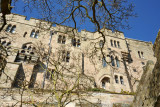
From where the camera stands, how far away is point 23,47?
1847 cm

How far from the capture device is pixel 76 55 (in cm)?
2022

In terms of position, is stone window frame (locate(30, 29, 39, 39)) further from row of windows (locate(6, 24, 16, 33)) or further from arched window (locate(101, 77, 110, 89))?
arched window (locate(101, 77, 110, 89))

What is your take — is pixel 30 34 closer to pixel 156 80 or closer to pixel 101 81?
pixel 101 81

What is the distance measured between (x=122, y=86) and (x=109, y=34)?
34.5 feet

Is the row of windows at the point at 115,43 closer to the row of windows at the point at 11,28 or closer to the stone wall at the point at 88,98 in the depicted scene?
the stone wall at the point at 88,98

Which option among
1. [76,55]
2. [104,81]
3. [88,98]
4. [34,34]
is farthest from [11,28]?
[88,98]

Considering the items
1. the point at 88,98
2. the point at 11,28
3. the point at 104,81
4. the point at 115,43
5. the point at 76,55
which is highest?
the point at 11,28

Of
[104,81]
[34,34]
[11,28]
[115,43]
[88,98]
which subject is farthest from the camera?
[115,43]

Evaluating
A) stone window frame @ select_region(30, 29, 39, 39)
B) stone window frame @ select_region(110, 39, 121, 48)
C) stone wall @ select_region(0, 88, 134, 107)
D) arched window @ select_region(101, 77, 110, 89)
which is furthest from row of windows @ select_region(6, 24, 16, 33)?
stone window frame @ select_region(110, 39, 121, 48)

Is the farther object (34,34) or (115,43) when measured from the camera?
(115,43)

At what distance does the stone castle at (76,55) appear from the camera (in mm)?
14743

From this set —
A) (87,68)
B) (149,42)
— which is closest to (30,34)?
(87,68)

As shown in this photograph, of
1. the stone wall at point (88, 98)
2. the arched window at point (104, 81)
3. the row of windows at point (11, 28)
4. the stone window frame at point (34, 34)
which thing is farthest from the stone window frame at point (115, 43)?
the row of windows at point (11, 28)

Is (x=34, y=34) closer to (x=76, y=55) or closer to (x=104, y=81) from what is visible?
(x=76, y=55)
